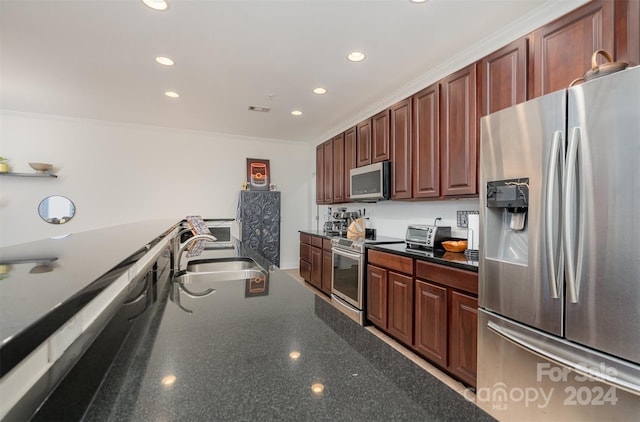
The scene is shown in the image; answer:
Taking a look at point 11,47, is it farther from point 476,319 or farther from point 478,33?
point 476,319

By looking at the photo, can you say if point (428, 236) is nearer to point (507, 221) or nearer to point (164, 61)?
point (507, 221)

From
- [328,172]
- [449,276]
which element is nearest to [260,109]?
[328,172]

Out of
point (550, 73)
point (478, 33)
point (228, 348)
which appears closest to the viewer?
point (228, 348)

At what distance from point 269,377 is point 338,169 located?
372 cm

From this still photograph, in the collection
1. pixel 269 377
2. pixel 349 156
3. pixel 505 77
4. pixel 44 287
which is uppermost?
pixel 505 77

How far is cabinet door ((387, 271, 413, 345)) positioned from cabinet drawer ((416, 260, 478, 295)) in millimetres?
169

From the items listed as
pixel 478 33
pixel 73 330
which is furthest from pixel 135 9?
pixel 478 33

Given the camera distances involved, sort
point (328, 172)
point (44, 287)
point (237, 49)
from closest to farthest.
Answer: point (44, 287), point (237, 49), point (328, 172)

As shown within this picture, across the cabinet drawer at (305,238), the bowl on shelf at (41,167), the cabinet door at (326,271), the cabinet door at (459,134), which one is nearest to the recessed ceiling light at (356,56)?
the cabinet door at (459,134)

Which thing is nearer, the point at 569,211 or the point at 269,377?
the point at 269,377

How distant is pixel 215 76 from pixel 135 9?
1.00 meters

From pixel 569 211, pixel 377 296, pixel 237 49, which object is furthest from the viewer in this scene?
pixel 377 296

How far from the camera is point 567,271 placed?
1245mm

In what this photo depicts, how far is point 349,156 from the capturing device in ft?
12.7
